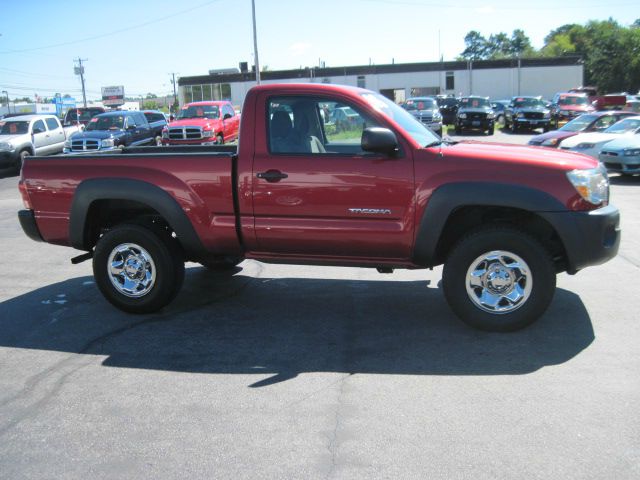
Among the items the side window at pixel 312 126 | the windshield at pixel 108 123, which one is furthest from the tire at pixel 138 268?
Answer: the windshield at pixel 108 123

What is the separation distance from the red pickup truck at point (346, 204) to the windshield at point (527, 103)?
87.0ft

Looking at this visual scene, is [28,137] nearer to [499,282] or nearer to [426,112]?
[426,112]

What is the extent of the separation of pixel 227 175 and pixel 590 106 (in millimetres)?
32289

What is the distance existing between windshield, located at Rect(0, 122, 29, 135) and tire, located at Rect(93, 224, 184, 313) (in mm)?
17660

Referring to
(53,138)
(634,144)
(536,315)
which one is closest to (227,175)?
(536,315)

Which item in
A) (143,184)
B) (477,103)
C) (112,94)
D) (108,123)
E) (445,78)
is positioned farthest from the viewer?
(112,94)

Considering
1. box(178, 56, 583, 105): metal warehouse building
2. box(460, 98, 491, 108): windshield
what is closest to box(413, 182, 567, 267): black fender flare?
box(460, 98, 491, 108): windshield

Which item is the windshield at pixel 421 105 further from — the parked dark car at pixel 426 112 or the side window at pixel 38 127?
the side window at pixel 38 127

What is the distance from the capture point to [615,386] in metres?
3.95

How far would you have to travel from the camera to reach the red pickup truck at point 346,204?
4.75 meters

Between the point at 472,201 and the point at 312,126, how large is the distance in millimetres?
1513

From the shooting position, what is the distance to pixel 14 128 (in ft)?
68.9

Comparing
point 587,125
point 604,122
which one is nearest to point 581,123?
point 587,125

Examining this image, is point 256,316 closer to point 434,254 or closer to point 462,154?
point 434,254
